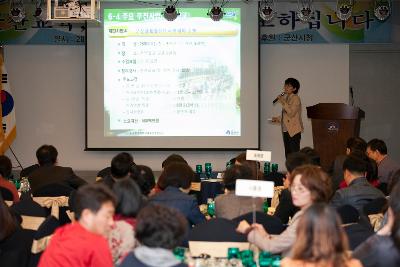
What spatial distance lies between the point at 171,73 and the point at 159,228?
891 cm

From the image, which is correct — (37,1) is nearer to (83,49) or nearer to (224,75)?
(83,49)

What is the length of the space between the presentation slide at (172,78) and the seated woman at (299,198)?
749cm

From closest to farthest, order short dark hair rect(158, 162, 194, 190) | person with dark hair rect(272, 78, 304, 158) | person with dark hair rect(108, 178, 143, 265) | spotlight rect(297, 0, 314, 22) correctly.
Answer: person with dark hair rect(108, 178, 143, 265)
short dark hair rect(158, 162, 194, 190)
person with dark hair rect(272, 78, 304, 158)
spotlight rect(297, 0, 314, 22)

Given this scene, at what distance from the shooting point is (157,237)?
2.57m

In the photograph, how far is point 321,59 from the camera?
38.2ft

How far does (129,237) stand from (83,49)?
866 centimetres

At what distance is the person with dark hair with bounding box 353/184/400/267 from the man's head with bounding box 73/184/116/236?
1136mm

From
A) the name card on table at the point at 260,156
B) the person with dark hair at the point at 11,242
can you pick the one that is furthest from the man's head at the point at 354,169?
the person with dark hair at the point at 11,242

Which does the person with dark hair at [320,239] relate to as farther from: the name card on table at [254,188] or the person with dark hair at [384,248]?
the name card on table at [254,188]

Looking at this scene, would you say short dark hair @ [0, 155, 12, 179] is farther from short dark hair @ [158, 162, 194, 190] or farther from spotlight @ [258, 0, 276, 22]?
spotlight @ [258, 0, 276, 22]

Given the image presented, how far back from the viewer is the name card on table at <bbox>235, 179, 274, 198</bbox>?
3.75 meters

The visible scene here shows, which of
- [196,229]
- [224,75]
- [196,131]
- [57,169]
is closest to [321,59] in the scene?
[224,75]

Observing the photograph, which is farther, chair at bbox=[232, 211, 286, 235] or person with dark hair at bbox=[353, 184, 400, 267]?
chair at bbox=[232, 211, 286, 235]

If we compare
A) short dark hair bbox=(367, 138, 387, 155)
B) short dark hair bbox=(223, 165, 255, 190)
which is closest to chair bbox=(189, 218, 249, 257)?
short dark hair bbox=(223, 165, 255, 190)
